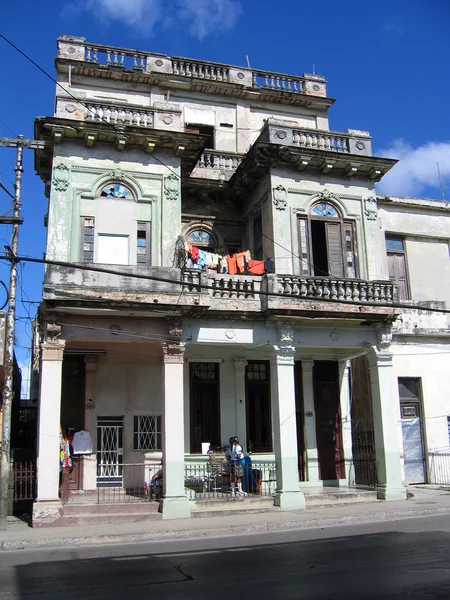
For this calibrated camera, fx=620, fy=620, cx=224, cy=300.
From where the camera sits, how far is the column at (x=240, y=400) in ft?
66.3

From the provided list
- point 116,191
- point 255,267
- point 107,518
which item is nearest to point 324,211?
point 255,267


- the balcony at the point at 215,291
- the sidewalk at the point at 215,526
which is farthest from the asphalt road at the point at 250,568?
the balcony at the point at 215,291

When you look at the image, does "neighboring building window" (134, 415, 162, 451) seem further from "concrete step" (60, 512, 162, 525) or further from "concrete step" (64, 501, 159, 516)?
"concrete step" (60, 512, 162, 525)

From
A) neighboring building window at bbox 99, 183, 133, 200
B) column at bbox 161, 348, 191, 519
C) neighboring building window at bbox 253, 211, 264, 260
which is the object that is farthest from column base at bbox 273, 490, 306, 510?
neighboring building window at bbox 99, 183, 133, 200

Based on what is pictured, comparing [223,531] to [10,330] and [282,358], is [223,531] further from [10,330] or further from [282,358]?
[10,330]

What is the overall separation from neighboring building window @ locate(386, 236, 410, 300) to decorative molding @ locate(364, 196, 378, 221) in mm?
2938

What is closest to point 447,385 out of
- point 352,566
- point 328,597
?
point 352,566

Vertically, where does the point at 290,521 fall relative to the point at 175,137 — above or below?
below

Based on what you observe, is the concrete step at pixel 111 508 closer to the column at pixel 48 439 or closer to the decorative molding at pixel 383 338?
the column at pixel 48 439

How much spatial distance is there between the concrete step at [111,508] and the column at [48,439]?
0.51 m

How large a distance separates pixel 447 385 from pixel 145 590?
16.5 meters

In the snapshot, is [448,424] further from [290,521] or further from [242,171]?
[242,171]

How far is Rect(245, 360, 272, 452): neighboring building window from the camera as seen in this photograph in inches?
810

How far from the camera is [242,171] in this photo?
781 inches
